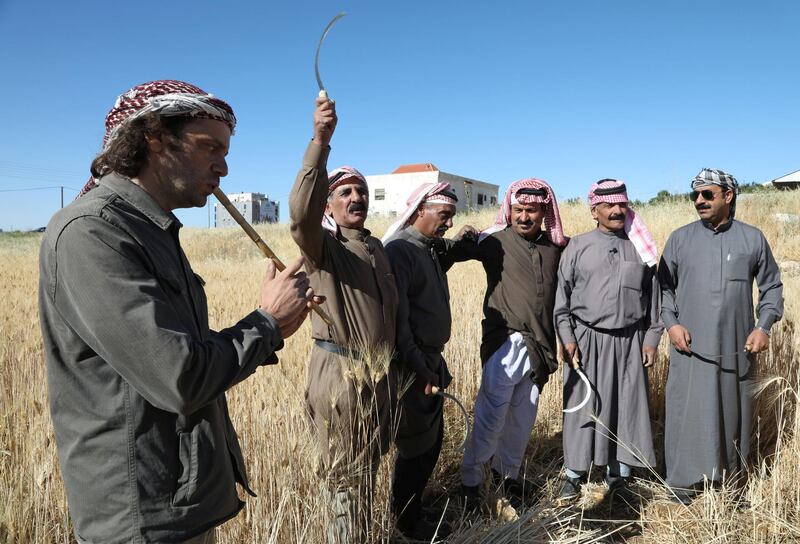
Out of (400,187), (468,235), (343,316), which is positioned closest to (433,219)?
(468,235)

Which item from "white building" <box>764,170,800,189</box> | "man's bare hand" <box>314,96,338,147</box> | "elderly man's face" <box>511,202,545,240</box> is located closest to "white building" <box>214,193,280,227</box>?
"white building" <box>764,170,800,189</box>

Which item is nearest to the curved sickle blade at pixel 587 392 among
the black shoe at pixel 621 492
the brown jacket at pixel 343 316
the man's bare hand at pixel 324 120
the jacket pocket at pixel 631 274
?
the black shoe at pixel 621 492

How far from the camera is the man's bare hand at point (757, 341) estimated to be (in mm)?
3174

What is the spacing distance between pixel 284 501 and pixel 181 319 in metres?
1.06

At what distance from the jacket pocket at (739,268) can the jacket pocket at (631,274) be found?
1.70 ft

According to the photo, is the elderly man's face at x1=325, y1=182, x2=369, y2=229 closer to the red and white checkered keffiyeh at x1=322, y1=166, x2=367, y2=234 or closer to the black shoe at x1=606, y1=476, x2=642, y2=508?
the red and white checkered keffiyeh at x1=322, y1=166, x2=367, y2=234

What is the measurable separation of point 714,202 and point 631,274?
27.7 inches

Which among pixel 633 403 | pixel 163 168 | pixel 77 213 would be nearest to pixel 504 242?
pixel 633 403

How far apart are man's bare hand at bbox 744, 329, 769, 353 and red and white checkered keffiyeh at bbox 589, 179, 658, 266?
2.28ft

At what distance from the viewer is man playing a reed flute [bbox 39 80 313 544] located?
3.61 feet

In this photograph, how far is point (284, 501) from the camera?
6.65ft

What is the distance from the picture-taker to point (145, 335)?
42.9 inches

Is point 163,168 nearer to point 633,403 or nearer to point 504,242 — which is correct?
point 504,242

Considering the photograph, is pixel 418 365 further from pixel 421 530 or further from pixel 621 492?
pixel 621 492
